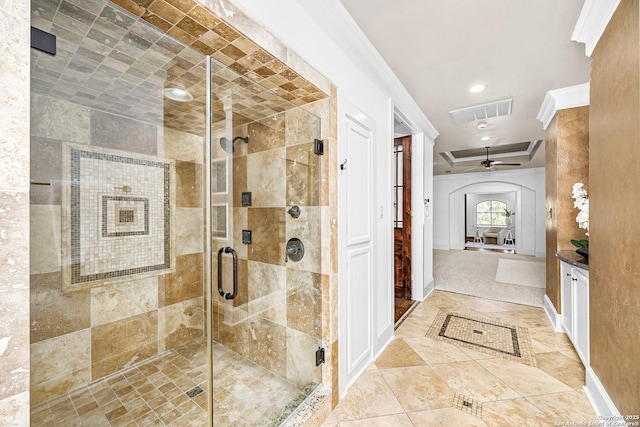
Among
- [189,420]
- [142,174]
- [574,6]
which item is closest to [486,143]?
[574,6]

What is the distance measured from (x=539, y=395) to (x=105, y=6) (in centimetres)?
330

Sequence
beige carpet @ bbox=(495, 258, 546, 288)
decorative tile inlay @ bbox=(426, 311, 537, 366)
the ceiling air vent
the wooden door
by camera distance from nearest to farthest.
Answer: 1. decorative tile inlay @ bbox=(426, 311, 537, 366)
2. the ceiling air vent
3. the wooden door
4. beige carpet @ bbox=(495, 258, 546, 288)

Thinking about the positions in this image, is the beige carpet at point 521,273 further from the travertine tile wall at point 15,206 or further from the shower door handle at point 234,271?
the travertine tile wall at point 15,206

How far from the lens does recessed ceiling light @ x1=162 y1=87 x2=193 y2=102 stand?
172 cm

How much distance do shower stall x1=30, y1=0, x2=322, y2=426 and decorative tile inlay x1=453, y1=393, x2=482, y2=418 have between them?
0.96 metres

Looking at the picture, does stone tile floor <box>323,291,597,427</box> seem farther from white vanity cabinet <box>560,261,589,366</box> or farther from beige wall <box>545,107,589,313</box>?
beige wall <box>545,107,589,313</box>

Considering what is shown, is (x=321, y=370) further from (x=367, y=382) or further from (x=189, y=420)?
(x=189, y=420)

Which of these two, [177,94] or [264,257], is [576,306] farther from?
[177,94]

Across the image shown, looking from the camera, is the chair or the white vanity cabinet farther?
the chair

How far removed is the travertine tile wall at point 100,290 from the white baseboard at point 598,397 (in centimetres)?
272

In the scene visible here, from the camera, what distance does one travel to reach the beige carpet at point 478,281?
396 centimetres

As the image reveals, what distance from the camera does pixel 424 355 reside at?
2.38 m

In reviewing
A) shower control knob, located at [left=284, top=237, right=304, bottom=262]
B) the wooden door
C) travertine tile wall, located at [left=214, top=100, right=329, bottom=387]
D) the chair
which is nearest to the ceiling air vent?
the wooden door

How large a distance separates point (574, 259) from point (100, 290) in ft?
12.5
